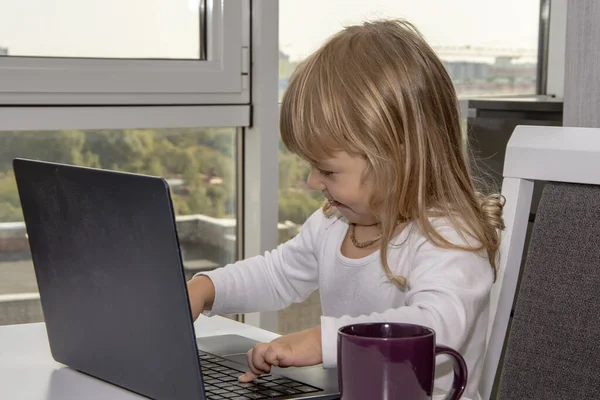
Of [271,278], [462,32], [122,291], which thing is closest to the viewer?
[122,291]

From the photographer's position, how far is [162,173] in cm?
211

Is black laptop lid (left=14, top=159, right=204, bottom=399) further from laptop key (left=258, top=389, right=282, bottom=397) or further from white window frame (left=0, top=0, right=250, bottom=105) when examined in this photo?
white window frame (left=0, top=0, right=250, bottom=105)

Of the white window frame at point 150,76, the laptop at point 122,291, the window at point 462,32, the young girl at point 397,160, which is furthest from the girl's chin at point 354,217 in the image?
the window at point 462,32

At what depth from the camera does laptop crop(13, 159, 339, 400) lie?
0.76 m

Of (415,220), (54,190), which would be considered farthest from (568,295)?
(54,190)

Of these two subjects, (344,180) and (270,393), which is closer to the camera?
(270,393)

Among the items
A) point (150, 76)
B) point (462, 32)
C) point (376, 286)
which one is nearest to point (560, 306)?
point (376, 286)

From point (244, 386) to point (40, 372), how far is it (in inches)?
9.4

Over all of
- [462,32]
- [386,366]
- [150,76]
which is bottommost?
[386,366]

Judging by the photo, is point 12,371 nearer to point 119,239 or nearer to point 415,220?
point 119,239

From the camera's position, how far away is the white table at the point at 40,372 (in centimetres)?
89

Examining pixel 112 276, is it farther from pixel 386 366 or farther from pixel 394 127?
pixel 394 127

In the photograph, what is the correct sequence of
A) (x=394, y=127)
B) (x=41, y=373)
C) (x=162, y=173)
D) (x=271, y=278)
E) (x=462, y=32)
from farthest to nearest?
(x=462, y=32) → (x=162, y=173) → (x=271, y=278) → (x=394, y=127) → (x=41, y=373)

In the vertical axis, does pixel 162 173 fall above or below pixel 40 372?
above
